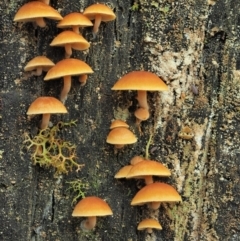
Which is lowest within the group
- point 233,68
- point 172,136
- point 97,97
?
point 172,136

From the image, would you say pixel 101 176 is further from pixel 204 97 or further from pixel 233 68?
pixel 233 68

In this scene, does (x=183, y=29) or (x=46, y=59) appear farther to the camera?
(x=183, y=29)

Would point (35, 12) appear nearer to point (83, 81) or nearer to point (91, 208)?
→ point (83, 81)

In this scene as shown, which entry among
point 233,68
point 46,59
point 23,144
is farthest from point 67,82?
point 233,68

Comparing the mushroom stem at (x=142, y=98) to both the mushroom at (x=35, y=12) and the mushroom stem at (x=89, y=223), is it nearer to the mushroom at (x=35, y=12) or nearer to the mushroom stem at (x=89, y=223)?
the mushroom at (x=35, y=12)

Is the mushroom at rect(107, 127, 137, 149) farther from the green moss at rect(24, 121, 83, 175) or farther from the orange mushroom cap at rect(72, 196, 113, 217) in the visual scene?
the orange mushroom cap at rect(72, 196, 113, 217)

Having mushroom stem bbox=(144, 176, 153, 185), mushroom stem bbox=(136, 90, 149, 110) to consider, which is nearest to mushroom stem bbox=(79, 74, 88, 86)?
mushroom stem bbox=(136, 90, 149, 110)
